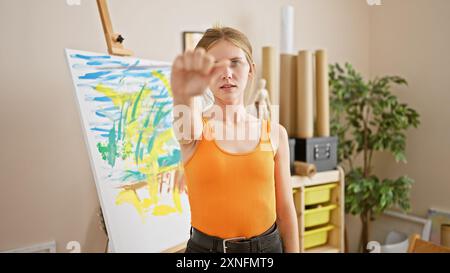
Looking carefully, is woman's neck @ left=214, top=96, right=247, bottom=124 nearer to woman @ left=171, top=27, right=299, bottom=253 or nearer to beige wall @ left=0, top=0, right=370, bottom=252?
woman @ left=171, top=27, right=299, bottom=253

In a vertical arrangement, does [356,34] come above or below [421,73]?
above

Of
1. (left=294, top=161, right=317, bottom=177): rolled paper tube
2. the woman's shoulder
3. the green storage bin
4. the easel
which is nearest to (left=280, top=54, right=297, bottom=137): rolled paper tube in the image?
(left=294, top=161, right=317, bottom=177): rolled paper tube

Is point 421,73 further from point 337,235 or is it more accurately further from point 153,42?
point 153,42

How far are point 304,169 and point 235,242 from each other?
0.92 metres

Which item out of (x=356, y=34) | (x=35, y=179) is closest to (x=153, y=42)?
(x=35, y=179)

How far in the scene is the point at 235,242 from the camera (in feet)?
1.84

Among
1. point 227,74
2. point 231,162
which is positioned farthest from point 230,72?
point 231,162

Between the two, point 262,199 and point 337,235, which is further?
point 337,235

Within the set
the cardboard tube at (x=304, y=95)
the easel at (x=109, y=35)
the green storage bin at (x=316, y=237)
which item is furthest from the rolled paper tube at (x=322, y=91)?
the easel at (x=109, y=35)

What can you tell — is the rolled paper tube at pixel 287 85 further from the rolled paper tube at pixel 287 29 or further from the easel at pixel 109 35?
the easel at pixel 109 35

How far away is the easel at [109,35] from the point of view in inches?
39.0

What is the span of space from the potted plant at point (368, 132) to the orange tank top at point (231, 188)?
1.15 m

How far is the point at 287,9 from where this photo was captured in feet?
4.97
